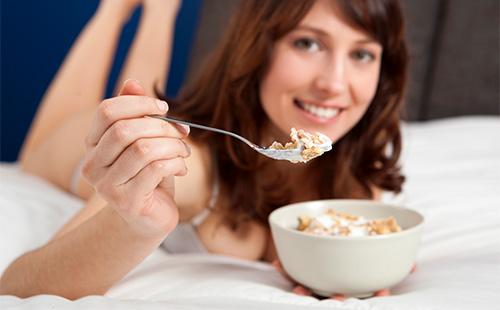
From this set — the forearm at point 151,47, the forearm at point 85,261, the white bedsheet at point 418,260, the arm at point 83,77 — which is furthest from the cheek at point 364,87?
the arm at point 83,77

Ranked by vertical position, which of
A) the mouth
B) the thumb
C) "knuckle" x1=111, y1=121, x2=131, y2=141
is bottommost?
the mouth

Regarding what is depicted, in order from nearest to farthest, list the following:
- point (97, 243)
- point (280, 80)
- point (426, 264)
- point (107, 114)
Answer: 1. point (107, 114)
2. point (97, 243)
3. point (426, 264)
4. point (280, 80)

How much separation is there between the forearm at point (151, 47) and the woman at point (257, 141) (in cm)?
54

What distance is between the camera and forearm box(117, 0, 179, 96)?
6.05 ft

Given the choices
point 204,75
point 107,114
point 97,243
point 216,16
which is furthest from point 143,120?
point 216,16

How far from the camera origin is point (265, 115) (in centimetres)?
121

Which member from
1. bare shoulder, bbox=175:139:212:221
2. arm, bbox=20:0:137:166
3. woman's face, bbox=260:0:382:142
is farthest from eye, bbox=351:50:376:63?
arm, bbox=20:0:137:166

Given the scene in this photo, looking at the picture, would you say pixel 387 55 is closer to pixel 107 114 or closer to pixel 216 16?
pixel 107 114

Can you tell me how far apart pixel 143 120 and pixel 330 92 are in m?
0.48

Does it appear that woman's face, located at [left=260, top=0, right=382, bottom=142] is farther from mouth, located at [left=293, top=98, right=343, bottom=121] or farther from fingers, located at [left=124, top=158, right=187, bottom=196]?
fingers, located at [left=124, top=158, right=187, bottom=196]

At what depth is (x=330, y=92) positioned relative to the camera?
1.05m

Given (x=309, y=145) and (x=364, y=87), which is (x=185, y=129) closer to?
(x=309, y=145)

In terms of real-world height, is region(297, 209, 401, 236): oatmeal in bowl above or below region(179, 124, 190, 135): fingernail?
below

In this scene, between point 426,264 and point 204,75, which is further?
point 204,75
